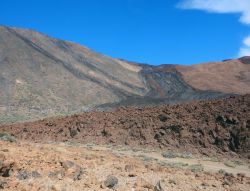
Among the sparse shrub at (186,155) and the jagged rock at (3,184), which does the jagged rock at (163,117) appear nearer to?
the sparse shrub at (186,155)

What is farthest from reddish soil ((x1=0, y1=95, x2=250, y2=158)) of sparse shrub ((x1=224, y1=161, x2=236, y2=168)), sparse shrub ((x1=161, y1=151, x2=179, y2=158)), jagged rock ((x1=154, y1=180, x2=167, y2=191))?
jagged rock ((x1=154, y1=180, x2=167, y2=191))

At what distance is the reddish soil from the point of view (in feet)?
78.7

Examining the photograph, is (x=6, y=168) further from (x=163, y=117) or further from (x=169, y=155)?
(x=163, y=117)

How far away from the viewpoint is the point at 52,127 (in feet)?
92.4

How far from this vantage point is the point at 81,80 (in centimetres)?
7250

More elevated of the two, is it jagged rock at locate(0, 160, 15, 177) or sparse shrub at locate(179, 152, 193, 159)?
jagged rock at locate(0, 160, 15, 177)

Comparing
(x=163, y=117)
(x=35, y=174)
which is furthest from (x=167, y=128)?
(x=35, y=174)

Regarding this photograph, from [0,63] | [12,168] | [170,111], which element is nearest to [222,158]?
[170,111]

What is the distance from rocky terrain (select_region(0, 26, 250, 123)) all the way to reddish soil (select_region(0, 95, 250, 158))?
17.7 metres

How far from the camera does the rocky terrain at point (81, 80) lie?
5799 centimetres

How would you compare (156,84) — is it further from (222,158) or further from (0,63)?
(222,158)

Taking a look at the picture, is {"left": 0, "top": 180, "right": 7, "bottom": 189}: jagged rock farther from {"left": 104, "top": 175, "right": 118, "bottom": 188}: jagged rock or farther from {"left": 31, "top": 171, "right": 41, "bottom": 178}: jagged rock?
{"left": 104, "top": 175, "right": 118, "bottom": 188}: jagged rock

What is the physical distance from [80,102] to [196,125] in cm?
3931

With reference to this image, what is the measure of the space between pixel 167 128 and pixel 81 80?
48.0 metres
